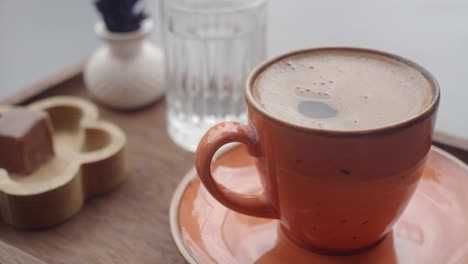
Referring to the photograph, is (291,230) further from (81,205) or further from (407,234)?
(81,205)

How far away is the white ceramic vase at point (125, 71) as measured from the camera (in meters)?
0.71

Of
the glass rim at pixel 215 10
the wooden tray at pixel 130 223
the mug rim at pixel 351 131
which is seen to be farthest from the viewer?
the glass rim at pixel 215 10

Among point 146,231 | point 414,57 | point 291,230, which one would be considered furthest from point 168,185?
point 414,57

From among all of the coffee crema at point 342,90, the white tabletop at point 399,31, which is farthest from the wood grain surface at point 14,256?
the white tabletop at point 399,31

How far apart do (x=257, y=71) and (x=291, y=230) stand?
0.40 ft

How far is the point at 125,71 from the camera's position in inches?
28.1

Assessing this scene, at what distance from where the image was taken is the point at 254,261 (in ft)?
1.51

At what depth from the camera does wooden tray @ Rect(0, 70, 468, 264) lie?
1.71 feet

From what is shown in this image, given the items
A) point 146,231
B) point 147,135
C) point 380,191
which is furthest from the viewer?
point 147,135

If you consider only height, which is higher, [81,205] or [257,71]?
[257,71]

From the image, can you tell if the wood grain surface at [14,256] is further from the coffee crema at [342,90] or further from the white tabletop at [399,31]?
the white tabletop at [399,31]

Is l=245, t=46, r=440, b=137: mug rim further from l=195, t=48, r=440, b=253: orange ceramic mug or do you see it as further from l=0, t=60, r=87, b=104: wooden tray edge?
l=0, t=60, r=87, b=104: wooden tray edge

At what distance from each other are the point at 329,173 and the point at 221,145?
8 cm

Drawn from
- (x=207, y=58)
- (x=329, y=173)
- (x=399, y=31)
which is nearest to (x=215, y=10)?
(x=207, y=58)
